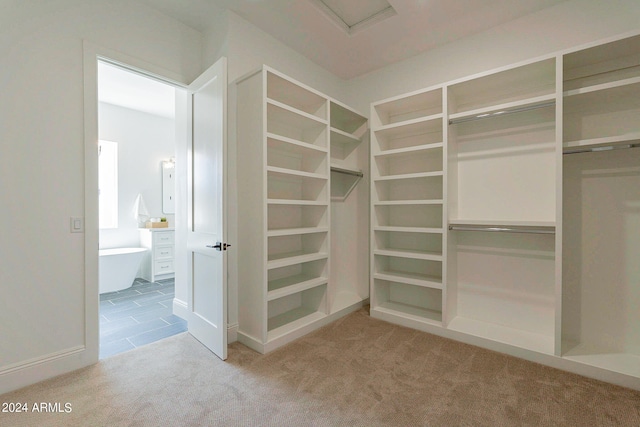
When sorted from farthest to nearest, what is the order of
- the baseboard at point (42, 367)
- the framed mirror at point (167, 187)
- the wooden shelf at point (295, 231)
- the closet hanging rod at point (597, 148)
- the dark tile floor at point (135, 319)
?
the framed mirror at point (167, 187) < the dark tile floor at point (135, 319) < the wooden shelf at point (295, 231) < the closet hanging rod at point (597, 148) < the baseboard at point (42, 367)

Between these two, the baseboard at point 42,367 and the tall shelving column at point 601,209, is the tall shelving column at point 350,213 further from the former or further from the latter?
the baseboard at point 42,367

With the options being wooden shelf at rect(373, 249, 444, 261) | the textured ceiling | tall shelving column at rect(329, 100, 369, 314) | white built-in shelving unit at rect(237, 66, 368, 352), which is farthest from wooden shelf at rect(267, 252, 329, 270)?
the textured ceiling

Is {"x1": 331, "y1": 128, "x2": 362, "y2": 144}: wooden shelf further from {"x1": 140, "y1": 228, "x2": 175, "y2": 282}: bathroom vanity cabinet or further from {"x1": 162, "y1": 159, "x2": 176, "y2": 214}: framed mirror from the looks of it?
{"x1": 162, "y1": 159, "x2": 176, "y2": 214}: framed mirror

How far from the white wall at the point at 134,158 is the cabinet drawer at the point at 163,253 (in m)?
0.59

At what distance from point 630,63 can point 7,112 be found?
14.4 ft

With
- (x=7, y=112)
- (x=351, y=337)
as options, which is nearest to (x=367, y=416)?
(x=351, y=337)

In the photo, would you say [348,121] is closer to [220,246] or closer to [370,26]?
[370,26]

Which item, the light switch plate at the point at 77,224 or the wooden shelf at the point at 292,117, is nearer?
the light switch plate at the point at 77,224

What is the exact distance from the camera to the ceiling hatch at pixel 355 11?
97.5 inches

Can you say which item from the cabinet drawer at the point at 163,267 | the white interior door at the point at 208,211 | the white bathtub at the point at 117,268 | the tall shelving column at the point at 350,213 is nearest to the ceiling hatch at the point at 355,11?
the tall shelving column at the point at 350,213

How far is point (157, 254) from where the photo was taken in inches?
192

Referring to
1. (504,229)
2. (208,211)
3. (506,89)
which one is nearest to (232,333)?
(208,211)

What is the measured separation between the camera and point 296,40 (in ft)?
9.82

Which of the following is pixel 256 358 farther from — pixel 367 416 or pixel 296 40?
pixel 296 40
